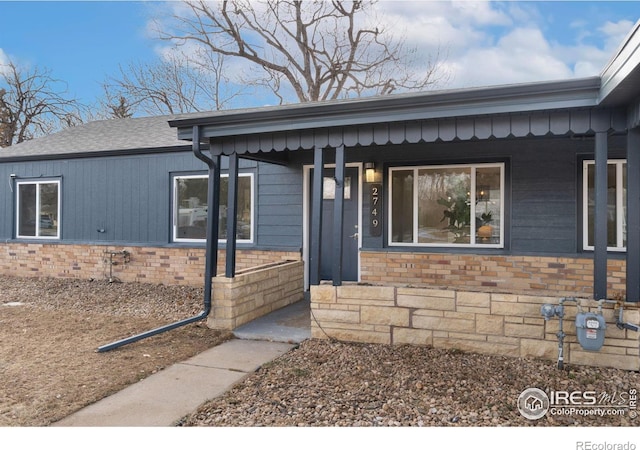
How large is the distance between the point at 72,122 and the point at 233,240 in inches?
762

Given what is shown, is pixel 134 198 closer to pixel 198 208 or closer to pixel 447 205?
pixel 198 208

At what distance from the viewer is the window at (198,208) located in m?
7.60

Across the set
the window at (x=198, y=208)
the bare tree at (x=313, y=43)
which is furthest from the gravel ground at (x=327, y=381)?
the bare tree at (x=313, y=43)

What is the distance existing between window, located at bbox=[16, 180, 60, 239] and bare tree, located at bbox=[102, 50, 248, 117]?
39.9 feet

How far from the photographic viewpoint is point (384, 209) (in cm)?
671

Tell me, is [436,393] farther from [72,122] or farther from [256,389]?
[72,122]

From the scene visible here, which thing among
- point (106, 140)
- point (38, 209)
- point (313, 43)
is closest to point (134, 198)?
point (106, 140)

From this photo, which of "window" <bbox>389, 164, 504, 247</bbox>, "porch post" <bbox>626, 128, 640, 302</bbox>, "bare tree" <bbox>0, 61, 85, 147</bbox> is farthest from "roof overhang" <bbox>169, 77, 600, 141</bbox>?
"bare tree" <bbox>0, 61, 85, 147</bbox>

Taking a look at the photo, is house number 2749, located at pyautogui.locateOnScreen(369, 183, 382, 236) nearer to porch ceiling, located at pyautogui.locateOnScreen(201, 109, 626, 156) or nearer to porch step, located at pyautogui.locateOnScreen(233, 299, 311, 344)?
porch step, located at pyautogui.locateOnScreen(233, 299, 311, 344)

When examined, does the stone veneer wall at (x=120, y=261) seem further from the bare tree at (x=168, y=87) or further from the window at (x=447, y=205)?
the bare tree at (x=168, y=87)

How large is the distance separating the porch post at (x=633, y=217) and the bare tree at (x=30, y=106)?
2180 centimetres

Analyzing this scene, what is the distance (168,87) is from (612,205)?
19.5 meters

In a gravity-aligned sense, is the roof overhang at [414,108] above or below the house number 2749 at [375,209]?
above

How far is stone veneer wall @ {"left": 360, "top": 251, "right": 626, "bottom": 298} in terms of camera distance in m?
5.66
